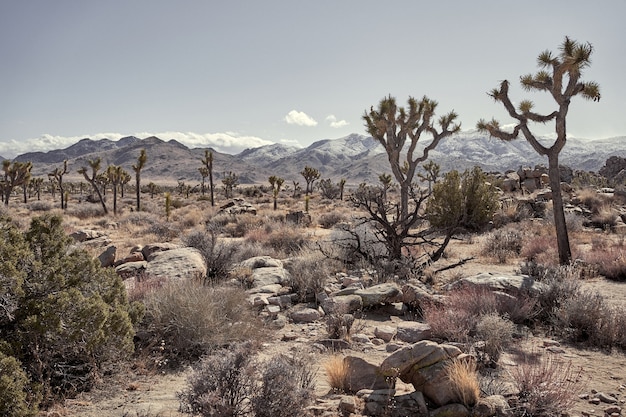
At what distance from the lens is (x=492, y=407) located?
337 centimetres

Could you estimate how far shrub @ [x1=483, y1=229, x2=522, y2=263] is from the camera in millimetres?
11273

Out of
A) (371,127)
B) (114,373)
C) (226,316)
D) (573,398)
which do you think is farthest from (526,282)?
(371,127)

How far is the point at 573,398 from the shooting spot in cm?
361

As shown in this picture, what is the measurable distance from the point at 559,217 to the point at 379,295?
633 cm

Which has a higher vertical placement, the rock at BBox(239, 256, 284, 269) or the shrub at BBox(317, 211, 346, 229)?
the shrub at BBox(317, 211, 346, 229)

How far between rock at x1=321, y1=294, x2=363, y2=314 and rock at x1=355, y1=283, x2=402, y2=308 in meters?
0.16

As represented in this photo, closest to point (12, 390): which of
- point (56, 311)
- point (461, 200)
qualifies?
point (56, 311)

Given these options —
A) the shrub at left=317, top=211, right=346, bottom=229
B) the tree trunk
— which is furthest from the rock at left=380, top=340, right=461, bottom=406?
the shrub at left=317, top=211, right=346, bottom=229

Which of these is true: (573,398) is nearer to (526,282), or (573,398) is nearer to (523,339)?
(523,339)

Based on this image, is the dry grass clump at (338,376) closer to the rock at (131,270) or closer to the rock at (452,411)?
the rock at (452,411)

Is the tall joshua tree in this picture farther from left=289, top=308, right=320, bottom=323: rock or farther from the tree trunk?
left=289, top=308, right=320, bottom=323: rock

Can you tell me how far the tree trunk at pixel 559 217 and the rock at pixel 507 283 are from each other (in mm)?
3765

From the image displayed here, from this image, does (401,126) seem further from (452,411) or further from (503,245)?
(452,411)

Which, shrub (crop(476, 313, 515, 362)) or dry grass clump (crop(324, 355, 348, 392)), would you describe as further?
shrub (crop(476, 313, 515, 362))
